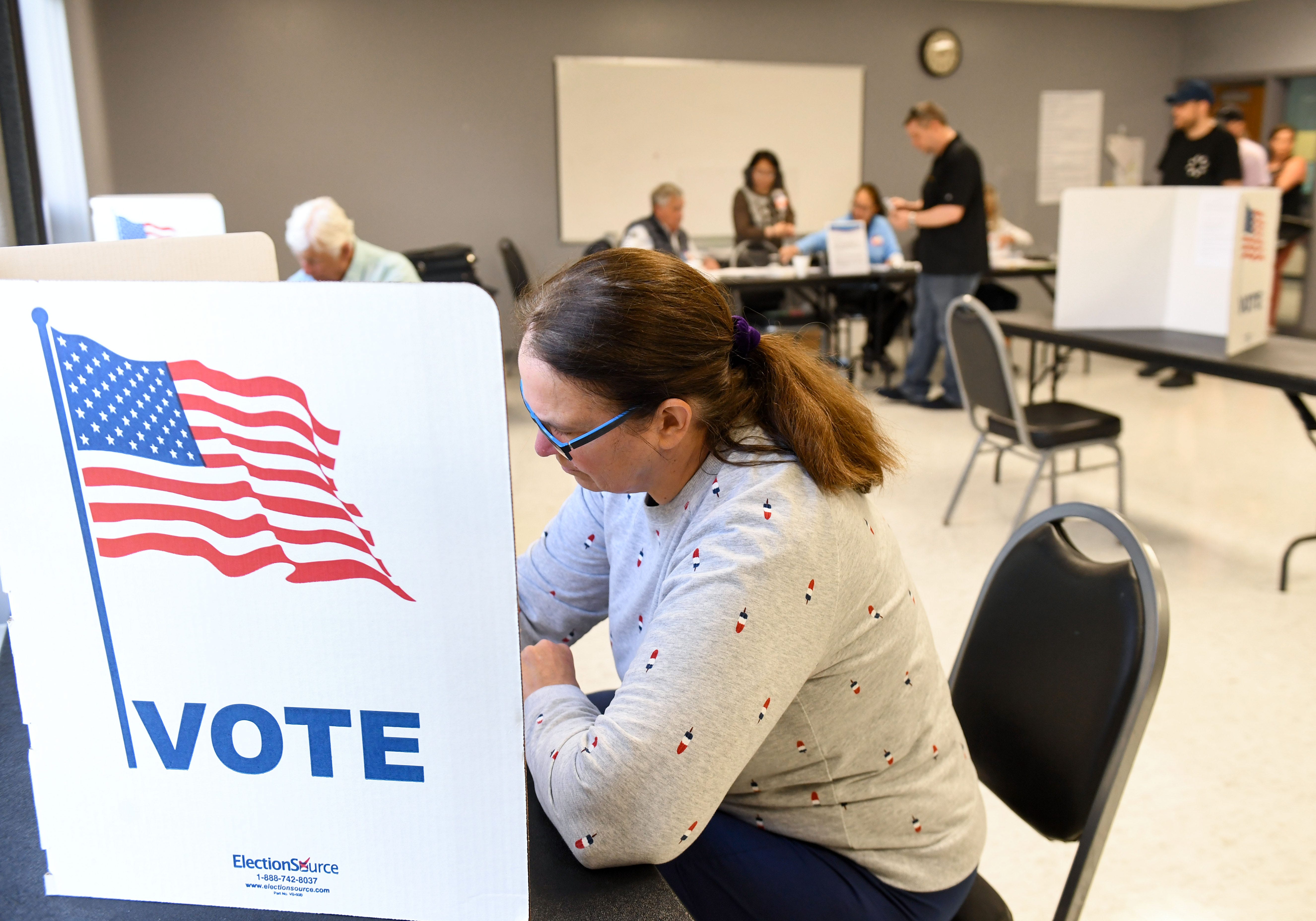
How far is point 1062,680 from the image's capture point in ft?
3.52

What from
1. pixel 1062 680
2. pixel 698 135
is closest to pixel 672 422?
pixel 1062 680

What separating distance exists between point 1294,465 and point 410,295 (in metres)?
4.63

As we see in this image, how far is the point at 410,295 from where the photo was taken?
0.49m

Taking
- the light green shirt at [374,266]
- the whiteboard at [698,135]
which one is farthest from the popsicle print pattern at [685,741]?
the whiteboard at [698,135]

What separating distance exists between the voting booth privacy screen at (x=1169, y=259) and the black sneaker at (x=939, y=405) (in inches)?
74.5

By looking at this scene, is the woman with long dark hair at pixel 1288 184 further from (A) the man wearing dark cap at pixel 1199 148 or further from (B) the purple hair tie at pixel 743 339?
(B) the purple hair tie at pixel 743 339

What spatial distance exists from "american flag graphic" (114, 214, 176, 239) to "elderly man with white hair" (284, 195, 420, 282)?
1.71m

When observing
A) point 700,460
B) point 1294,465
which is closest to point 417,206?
point 1294,465

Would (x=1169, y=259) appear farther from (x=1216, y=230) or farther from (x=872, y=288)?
(x=872, y=288)

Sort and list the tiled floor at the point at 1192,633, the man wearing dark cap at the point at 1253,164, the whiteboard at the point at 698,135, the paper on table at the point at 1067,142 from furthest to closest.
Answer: the paper on table at the point at 1067,142, the whiteboard at the point at 698,135, the man wearing dark cap at the point at 1253,164, the tiled floor at the point at 1192,633

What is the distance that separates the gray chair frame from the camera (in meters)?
3.00

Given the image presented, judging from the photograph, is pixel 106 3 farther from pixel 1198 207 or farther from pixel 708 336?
pixel 708 336

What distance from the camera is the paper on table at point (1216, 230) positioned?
3.04 meters

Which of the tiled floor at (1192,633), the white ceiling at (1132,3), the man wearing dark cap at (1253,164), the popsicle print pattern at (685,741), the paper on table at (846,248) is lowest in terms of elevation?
the tiled floor at (1192,633)
